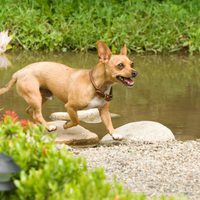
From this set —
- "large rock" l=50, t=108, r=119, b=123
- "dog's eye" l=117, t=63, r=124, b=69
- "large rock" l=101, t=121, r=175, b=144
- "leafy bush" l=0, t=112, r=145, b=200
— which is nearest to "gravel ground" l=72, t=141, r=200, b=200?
"large rock" l=101, t=121, r=175, b=144

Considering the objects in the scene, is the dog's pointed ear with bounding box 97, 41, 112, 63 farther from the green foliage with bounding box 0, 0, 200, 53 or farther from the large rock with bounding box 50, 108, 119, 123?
the green foliage with bounding box 0, 0, 200, 53

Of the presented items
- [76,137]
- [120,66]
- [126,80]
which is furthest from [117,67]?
[76,137]

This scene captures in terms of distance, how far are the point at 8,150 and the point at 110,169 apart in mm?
2307

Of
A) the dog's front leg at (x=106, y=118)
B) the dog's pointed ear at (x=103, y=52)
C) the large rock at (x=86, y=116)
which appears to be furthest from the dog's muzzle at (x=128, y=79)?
the large rock at (x=86, y=116)

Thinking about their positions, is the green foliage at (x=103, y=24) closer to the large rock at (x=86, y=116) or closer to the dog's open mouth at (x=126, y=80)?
the large rock at (x=86, y=116)

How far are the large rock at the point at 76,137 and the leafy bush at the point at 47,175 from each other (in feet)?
13.4

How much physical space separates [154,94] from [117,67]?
331cm

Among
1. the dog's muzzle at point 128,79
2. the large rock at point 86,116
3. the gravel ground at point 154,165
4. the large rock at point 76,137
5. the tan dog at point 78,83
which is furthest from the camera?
the large rock at point 86,116

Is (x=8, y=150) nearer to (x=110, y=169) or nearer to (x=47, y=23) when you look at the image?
(x=110, y=169)

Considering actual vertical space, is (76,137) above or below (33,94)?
below

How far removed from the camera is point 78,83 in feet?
29.4

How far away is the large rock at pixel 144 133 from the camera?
892 centimetres

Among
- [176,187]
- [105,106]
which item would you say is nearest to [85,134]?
[105,106]

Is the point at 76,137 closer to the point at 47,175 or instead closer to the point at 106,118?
the point at 106,118
